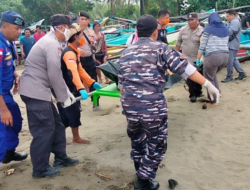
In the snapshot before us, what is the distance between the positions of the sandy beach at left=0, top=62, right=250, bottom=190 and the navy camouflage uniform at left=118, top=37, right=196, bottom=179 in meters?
0.63

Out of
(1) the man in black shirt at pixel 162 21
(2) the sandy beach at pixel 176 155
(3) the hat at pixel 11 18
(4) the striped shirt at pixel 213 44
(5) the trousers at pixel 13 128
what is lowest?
(2) the sandy beach at pixel 176 155

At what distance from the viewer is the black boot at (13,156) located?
345 centimetres

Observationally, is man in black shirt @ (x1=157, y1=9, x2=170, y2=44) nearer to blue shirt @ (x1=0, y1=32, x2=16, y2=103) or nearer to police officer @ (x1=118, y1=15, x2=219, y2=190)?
police officer @ (x1=118, y1=15, x2=219, y2=190)

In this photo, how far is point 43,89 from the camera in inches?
118

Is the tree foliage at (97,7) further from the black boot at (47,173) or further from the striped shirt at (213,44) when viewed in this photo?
the black boot at (47,173)

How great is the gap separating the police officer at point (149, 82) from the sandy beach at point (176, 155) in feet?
1.86

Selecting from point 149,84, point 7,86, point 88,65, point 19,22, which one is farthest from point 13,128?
point 88,65

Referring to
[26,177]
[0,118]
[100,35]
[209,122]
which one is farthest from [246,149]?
[100,35]

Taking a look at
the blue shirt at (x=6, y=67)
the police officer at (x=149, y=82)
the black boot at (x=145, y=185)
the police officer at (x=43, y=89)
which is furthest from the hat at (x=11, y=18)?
the black boot at (x=145, y=185)

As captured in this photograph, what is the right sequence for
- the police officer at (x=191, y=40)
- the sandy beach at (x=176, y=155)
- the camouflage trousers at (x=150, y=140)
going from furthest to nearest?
the police officer at (x=191, y=40) < the sandy beach at (x=176, y=155) < the camouflage trousers at (x=150, y=140)

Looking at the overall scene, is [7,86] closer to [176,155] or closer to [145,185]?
[145,185]

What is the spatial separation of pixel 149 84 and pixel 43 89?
116cm

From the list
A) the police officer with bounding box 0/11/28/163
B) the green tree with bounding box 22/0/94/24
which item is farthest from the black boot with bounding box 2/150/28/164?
the green tree with bounding box 22/0/94/24

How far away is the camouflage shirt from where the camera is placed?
96.6 inches
